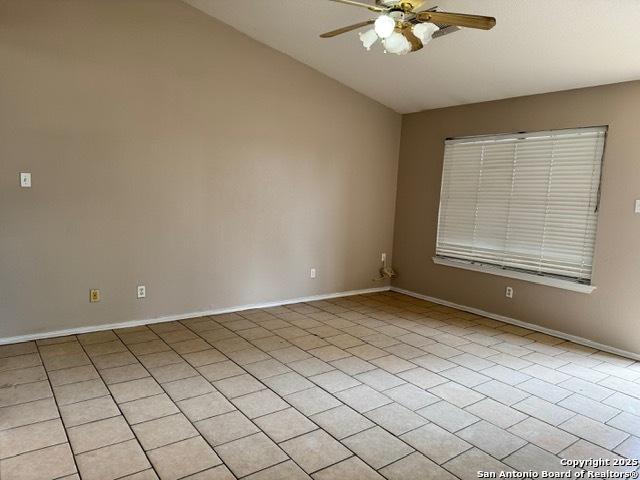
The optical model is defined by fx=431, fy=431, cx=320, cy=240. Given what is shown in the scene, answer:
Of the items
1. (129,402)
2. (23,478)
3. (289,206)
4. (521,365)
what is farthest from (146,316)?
(521,365)

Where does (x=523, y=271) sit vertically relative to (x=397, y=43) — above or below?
below

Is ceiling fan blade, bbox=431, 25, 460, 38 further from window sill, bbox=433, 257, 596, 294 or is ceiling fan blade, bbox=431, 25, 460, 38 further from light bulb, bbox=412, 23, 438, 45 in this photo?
window sill, bbox=433, 257, 596, 294

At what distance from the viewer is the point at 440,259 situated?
5.20m

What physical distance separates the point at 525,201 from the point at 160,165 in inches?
141

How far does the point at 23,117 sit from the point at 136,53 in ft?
3.46

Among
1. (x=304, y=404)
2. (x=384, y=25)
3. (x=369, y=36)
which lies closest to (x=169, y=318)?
(x=304, y=404)

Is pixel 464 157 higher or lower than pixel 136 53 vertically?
lower

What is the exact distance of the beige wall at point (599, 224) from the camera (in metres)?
3.65

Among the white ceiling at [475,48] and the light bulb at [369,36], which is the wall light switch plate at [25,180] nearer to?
the white ceiling at [475,48]

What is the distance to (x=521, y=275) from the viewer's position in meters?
4.39

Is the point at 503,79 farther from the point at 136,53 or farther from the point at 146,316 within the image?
the point at 146,316

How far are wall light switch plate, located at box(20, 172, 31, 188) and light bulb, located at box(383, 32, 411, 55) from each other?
2857mm

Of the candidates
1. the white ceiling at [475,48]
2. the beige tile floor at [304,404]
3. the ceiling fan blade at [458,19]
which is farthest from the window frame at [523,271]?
the ceiling fan blade at [458,19]

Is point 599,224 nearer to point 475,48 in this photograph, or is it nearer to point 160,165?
point 475,48
